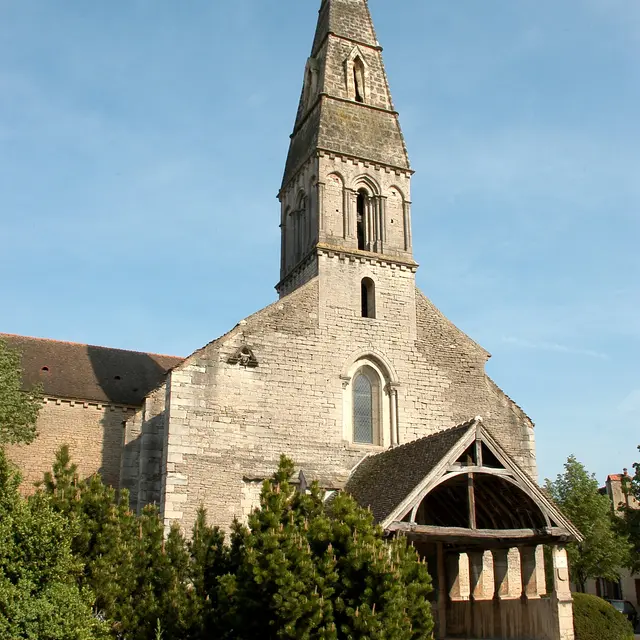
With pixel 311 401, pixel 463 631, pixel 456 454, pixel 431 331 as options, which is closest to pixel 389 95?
pixel 431 331

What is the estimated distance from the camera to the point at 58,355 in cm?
2812

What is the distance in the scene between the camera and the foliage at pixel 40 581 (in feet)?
34.2

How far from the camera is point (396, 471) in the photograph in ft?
55.7

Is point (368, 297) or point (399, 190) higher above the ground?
point (399, 190)

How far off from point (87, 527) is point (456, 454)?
7262mm

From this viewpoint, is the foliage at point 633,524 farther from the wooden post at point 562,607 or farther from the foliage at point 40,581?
the foliage at point 40,581

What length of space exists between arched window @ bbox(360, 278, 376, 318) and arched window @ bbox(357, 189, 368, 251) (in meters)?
1.24

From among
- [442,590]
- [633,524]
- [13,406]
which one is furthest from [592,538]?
[13,406]

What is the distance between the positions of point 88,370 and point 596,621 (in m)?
18.3

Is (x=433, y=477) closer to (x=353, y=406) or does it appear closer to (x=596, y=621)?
(x=353, y=406)

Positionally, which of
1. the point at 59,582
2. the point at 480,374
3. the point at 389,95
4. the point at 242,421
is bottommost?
the point at 59,582

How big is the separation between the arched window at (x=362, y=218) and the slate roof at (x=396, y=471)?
672 centimetres

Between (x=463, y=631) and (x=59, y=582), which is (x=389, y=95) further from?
(x=59, y=582)

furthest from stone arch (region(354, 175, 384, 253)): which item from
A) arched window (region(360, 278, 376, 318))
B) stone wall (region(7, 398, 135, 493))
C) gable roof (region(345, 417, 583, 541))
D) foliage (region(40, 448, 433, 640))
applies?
foliage (region(40, 448, 433, 640))
